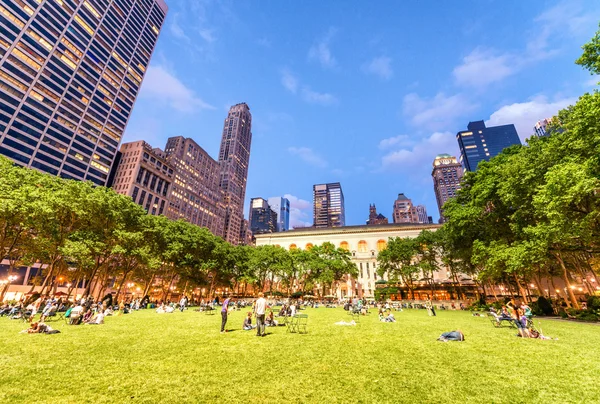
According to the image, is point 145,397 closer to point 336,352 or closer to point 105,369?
point 105,369

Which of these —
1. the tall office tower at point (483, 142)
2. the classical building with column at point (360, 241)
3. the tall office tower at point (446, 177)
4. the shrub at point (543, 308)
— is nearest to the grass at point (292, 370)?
the shrub at point (543, 308)

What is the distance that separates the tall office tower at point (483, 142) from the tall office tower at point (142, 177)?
16066cm

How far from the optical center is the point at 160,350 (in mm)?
8883

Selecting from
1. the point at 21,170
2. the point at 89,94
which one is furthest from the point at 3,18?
the point at 21,170

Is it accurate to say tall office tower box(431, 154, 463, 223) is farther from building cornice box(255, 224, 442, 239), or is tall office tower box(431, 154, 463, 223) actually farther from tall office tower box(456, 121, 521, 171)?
building cornice box(255, 224, 442, 239)

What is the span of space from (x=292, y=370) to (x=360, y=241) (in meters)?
74.8

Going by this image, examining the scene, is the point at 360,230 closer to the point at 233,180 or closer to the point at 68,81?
the point at 68,81

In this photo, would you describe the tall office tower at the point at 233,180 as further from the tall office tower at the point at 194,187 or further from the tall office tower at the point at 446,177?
the tall office tower at the point at 446,177

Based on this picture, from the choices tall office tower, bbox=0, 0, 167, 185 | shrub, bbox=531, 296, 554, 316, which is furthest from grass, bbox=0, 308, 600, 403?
tall office tower, bbox=0, 0, 167, 185

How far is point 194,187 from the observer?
12138 cm

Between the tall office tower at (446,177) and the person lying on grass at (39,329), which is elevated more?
the tall office tower at (446,177)

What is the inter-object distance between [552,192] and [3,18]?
109893 mm

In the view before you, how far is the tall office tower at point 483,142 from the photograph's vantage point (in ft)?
467

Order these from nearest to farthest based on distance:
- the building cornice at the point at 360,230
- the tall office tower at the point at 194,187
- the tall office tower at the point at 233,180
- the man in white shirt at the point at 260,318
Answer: the man in white shirt at the point at 260,318, the building cornice at the point at 360,230, the tall office tower at the point at 194,187, the tall office tower at the point at 233,180
